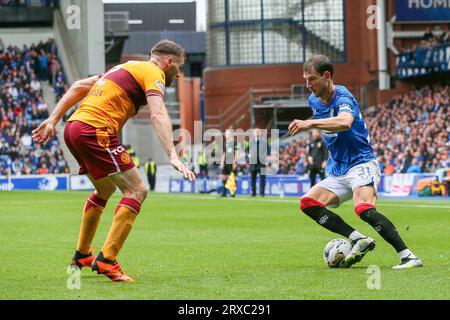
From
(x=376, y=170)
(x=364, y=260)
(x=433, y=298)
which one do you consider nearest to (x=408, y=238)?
(x=364, y=260)

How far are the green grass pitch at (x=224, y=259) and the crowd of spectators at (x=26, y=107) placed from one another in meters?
27.2

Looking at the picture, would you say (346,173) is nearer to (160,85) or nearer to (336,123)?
(336,123)

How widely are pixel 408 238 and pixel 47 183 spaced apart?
1380 inches

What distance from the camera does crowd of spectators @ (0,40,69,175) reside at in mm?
50406

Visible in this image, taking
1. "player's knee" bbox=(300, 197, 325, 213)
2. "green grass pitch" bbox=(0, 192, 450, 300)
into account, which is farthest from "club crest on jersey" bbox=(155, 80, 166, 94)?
"player's knee" bbox=(300, 197, 325, 213)

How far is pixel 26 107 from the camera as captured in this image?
54.7m

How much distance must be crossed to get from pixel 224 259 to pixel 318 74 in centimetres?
276

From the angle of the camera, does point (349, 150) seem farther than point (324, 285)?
Yes

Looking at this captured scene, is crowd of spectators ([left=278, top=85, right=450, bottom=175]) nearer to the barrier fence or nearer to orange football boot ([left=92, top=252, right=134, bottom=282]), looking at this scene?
the barrier fence

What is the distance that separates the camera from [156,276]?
33.1 ft

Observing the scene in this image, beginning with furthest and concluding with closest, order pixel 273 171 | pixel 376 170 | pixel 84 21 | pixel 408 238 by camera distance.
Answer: pixel 84 21 < pixel 273 171 < pixel 408 238 < pixel 376 170

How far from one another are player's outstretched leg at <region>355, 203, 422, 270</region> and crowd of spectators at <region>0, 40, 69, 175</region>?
40.6 meters
